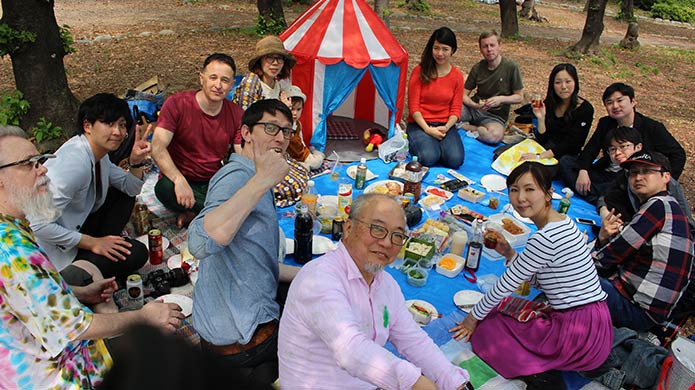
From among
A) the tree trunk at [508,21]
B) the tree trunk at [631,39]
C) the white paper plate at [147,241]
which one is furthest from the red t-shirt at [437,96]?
the tree trunk at [631,39]

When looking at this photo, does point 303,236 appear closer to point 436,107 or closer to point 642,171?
point 642,171

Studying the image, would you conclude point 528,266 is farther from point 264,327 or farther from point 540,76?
point 540,76

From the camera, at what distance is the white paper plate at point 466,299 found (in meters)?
3.75

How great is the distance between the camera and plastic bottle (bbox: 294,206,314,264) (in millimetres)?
3870

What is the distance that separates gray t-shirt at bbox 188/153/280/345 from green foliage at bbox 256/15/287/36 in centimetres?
1061

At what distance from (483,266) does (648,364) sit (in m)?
1.42

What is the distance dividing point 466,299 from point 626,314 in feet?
3.69

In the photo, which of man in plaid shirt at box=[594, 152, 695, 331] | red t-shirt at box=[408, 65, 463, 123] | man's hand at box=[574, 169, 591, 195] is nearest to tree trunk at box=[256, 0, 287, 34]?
red t-shirt at box=[408, 65, 463, 123]

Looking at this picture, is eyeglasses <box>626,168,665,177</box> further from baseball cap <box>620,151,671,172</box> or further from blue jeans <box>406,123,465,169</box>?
blue jeans <box>406,123,465,169</box>

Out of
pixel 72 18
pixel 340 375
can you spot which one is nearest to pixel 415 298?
pixel 340 375

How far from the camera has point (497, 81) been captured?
267 inches

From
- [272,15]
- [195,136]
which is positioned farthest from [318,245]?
[272,15]

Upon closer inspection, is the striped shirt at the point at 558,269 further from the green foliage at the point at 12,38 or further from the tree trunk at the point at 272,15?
the tree trunk at the point at 272,15

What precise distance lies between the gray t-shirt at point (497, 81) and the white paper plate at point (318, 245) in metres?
3.84
